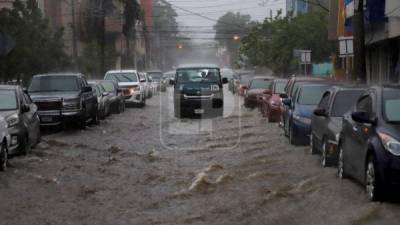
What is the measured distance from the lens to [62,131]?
25.2 metres

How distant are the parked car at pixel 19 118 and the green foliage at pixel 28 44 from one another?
14823 mm

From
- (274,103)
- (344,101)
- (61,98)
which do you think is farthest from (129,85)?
(344,101)

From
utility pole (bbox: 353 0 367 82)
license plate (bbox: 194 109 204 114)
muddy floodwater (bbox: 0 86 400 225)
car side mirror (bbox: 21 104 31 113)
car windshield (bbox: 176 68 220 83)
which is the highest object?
utility pole (bbox: 353 0 367 82)

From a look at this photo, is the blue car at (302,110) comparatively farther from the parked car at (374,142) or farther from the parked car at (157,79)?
the parked car at (157,79)

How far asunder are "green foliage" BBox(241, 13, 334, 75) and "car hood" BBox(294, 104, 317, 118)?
101 ft

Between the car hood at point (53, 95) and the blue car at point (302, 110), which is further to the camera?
the car hood at point (53, 95)

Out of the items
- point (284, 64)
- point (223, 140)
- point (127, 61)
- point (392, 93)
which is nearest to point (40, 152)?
point (223, 140)

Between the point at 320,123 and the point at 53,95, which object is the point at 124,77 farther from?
the point at 320,123

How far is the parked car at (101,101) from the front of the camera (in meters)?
29.8

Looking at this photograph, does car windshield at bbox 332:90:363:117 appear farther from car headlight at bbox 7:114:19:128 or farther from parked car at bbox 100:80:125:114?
parked car at bbox 100:80:125:114

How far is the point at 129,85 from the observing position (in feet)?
135

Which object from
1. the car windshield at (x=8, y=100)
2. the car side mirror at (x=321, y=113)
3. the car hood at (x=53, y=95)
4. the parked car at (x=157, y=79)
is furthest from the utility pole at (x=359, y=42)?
the parked car at (x=157, y=79)

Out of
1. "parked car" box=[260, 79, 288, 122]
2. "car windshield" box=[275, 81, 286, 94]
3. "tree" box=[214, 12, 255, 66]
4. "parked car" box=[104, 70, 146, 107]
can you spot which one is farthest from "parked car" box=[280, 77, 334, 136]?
"tree" box=[214, 12, 255, 66]

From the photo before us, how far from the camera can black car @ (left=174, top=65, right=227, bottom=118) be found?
32188 mm
